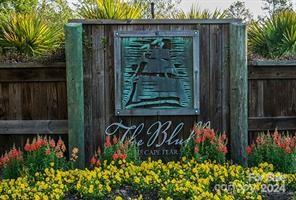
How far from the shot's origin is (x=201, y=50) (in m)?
6.41

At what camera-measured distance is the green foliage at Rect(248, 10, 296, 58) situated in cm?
769

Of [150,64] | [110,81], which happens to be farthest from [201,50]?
[110,81]

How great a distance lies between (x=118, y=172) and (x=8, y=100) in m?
2.18

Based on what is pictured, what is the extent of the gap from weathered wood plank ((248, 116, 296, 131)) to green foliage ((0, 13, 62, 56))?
9.44ft

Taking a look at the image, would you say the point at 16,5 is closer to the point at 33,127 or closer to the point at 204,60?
the point at 33,127

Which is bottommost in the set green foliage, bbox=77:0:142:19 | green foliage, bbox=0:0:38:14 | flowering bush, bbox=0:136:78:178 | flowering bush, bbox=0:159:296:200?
flowering bush, bbox=0:159:296:200

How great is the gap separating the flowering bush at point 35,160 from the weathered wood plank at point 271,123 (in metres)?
2.34

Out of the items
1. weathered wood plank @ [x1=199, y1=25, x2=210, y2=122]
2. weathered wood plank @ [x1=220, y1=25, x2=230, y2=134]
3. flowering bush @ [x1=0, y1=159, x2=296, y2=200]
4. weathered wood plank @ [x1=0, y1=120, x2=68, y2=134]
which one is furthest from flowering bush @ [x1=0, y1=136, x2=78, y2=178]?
weathered wood plank @ [x1=220, y1=25, x2=230, y2=134]

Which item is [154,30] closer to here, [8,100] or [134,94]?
[134,94]

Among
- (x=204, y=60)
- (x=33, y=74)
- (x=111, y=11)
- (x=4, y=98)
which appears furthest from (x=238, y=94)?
(x=4, y=98)

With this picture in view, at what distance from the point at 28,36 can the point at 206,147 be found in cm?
307

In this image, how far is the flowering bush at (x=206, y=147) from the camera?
19.2ft

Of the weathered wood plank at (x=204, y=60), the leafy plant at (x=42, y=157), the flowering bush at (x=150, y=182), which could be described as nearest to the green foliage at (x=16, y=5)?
the weathered wood plank at (x=204, y=60)

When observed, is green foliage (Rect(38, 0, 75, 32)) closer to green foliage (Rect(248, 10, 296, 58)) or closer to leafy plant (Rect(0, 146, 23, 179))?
green foliage (Rect(248, 10, 296, 58))
